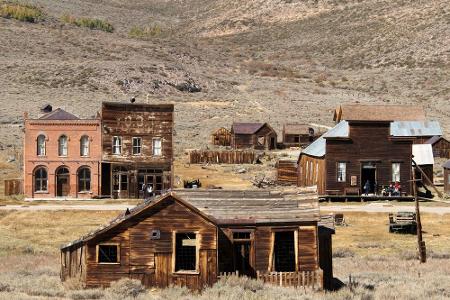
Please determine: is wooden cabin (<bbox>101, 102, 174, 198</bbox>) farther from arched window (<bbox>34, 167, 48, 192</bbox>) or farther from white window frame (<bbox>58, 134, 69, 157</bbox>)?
arched window (<bbox>34, 167, 48, 192</bbox>)

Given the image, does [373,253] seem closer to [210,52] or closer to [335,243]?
[335,243]

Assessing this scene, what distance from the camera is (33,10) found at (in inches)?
6944

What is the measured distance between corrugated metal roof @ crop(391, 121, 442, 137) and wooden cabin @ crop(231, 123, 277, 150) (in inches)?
761

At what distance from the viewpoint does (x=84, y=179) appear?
171 feet

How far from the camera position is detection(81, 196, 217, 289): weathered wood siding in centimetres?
2405

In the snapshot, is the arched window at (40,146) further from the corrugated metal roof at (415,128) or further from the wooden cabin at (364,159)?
the corrugated metal roof at (415,128)

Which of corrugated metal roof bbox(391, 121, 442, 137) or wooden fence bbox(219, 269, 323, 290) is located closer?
wooden fence bbox(219, 269, 323, 290)

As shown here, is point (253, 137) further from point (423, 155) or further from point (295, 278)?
point (295, 278)

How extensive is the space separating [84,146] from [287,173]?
1539 centimetres

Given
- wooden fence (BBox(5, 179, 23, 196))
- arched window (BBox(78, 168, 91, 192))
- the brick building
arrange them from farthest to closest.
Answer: wooden fence (BBox(5, 179, 23, 196)) < arched window (BBox(78, 168, 91, 192)) < the brick building

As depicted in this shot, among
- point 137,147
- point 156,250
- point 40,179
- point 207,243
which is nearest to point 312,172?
point 137,147

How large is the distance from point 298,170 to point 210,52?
109357mm

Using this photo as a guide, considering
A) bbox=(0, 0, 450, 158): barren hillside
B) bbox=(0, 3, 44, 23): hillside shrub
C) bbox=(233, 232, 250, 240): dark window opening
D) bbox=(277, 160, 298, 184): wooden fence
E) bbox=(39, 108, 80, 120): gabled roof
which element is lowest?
bbox=(233, 232, 250, 240): dark window opening

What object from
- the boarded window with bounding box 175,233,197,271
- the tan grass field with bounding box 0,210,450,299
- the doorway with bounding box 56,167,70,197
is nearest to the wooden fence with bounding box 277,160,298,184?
the tan grass field with bounding box 0,210,450,299
